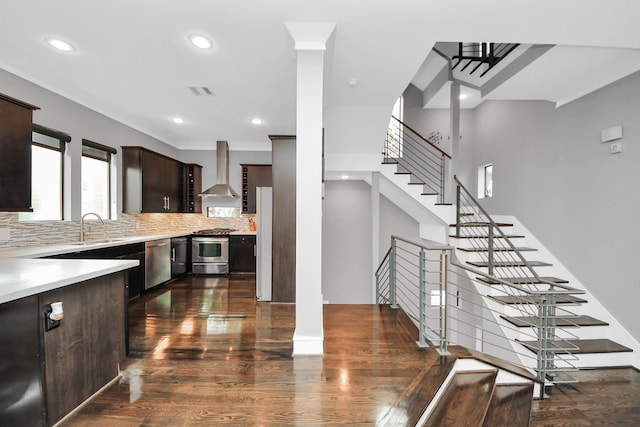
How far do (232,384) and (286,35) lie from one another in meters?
2.97

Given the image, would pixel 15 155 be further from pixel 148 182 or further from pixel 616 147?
pixel 616 147

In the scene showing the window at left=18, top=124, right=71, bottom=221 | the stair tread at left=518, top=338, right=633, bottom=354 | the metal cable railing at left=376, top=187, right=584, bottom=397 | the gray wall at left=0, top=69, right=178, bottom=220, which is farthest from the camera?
the window at left=18, top=124, right=71, bottom=221

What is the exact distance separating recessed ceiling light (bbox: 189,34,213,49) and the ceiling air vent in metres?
1.05

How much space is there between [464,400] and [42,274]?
10.1 ft

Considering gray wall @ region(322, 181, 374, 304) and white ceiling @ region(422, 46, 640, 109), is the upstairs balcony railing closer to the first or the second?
white ceiling @ region(422, 46, 640, 109)

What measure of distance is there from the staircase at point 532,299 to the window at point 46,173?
16.2 feet

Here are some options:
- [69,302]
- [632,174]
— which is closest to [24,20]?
[69,302]

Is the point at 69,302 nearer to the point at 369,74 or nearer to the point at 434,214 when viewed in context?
the point at 369,74

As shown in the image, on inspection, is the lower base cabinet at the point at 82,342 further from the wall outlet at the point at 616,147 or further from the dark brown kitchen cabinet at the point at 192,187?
the wall outlet at the point at 616,147

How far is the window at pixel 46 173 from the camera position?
3688 millimetres

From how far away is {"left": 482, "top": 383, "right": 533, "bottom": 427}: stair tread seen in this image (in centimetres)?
227

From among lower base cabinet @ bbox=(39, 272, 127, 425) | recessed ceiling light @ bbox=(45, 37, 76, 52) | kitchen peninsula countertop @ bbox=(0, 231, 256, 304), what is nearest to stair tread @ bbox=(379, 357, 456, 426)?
lower base cabinet @ bbox=(39, 272, 127, 425)

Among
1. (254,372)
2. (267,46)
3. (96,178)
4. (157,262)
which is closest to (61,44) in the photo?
(267,46)

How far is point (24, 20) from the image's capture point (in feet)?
8.41
